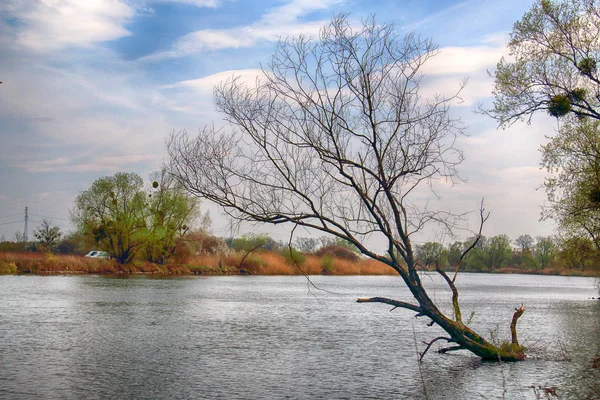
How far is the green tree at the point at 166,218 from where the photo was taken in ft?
176

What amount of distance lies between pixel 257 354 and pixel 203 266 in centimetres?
4385

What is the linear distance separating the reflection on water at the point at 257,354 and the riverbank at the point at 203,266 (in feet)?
72.8

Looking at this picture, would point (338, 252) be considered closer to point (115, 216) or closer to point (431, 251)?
point (115, 216)

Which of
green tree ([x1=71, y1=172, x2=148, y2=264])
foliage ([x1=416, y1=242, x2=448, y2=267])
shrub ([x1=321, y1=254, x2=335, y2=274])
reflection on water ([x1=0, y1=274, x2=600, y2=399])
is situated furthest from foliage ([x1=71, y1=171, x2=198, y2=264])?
foliage ([x1=416, y1=242, x2=448, y2=267])

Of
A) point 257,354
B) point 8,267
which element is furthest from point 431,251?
point 8,267

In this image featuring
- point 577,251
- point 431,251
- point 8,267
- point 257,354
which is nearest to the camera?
point 431,251

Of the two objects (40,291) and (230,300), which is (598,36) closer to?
(230,300)

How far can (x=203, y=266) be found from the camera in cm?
5722

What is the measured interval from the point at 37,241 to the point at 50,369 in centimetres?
5179

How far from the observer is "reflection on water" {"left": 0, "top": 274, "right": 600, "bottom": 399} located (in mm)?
10797

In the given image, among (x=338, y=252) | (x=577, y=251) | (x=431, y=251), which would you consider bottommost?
(x=431, y=251)

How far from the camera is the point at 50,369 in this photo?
11859 mm

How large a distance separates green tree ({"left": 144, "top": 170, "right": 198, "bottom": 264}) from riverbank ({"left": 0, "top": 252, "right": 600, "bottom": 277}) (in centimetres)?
149

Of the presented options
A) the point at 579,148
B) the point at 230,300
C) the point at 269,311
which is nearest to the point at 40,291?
the point at 230,300
